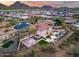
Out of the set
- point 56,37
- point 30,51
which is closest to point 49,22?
point 56,37

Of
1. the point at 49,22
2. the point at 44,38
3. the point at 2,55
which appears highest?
the point at 49,22

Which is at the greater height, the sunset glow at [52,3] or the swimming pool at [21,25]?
the sunset glow at [52,3]

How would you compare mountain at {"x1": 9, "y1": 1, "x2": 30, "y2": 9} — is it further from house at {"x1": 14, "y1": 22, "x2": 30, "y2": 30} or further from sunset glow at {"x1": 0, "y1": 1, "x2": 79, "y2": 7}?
house at {"x1": 14, "y1": 22, "x2": 30, "y2": 30}

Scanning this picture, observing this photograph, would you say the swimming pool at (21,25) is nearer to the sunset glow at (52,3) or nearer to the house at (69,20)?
the sunset glow at (52,3)

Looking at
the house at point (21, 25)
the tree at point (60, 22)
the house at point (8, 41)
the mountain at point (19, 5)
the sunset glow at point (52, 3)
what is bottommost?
the house at point (8, 41)

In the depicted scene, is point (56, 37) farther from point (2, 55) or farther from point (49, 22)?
point (2, 55)

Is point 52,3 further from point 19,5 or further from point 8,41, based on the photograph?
point 8,41

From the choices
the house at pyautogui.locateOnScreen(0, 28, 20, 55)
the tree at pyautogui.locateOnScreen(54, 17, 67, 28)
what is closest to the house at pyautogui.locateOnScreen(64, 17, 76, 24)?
the tree at pyautogui.locateOnScreen(54, 17, 67, 28)

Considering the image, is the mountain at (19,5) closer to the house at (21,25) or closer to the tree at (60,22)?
the house at (21,25)

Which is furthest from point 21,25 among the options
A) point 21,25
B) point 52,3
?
point 52,3

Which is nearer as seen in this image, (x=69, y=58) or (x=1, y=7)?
(x=69, y=58)

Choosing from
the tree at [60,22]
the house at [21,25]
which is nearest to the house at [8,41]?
the house at [21,25]
